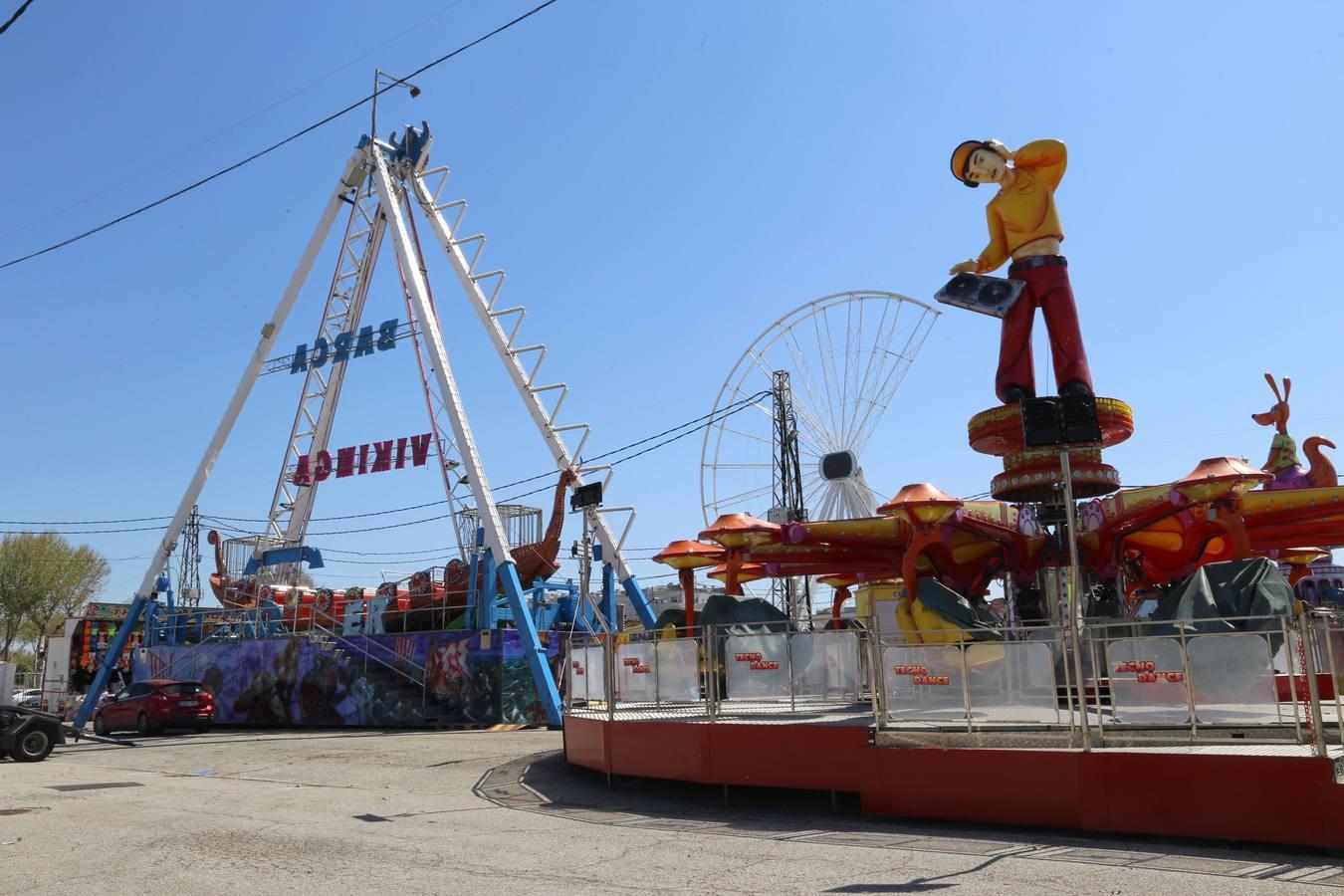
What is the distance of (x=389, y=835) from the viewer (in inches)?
410

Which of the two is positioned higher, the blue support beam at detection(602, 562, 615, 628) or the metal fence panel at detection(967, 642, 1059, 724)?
the blue support beam at detection(602, 562, 615, 628)

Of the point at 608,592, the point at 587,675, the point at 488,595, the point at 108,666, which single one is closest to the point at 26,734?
the point at 488,595

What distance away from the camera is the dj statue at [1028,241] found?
1716cm

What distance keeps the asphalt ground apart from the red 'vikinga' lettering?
55.1 feet

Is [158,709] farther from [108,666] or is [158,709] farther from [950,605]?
[950,605]

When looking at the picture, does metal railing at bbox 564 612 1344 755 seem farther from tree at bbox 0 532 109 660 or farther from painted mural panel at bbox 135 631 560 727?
tree at bbox 0 532 109 660

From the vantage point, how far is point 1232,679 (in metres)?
9.29

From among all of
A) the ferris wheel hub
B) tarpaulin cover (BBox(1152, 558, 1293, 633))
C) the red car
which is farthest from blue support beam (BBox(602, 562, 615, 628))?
tarpaulin cover (BBox(1152, 558, 1293, 633))

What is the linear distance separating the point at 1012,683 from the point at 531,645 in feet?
54.9

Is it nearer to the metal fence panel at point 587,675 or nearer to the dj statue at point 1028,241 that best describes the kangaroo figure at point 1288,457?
the dj statue at point 1028,241

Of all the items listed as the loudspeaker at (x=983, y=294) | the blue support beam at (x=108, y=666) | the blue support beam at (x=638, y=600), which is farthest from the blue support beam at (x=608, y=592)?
Answer: the blue support beam at (x=108, y=666)

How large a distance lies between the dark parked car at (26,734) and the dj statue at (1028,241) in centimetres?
1863

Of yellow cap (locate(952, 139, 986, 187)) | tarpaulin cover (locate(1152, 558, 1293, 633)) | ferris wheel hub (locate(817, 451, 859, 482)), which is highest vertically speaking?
yellow cap (locate(952, 139, 986, 187))

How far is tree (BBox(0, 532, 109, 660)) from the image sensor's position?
5759 cm
